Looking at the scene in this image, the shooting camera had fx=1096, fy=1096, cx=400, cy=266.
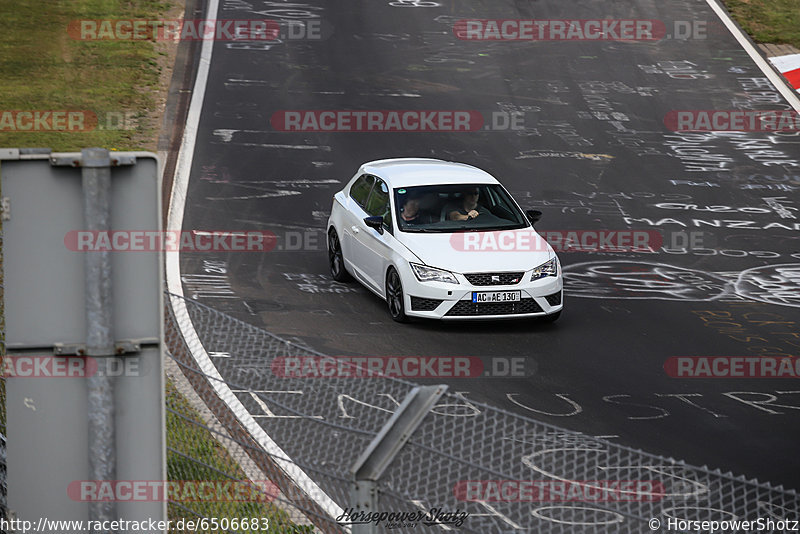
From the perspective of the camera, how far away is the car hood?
514 inches

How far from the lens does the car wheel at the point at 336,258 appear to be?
15.2m

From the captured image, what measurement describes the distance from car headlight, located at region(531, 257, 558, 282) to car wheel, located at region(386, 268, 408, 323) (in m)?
1.58

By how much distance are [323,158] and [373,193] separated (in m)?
7.24

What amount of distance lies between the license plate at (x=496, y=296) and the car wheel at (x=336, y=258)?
9.29 feet

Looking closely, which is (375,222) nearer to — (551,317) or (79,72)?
(551,317)

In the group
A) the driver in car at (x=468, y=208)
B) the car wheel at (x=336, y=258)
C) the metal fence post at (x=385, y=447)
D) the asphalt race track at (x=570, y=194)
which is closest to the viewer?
the metal fence post at (x=385, y=447)

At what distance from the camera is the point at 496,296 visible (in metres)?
12.9

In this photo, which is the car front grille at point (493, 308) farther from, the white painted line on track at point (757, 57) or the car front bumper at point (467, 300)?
the white painted line on track at point (757, 57)

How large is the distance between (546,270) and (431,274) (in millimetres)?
1402

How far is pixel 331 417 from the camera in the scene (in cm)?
790

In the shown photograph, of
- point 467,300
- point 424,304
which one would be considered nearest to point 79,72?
point 424,304

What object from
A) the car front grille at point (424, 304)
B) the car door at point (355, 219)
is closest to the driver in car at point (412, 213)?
the car door at point (355, 219)

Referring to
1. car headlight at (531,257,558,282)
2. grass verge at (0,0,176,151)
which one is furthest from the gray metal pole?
grass verge at (0,0,176,151)

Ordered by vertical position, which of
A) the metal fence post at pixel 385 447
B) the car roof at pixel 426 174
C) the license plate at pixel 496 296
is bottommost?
the license plate at pixel 496 296
